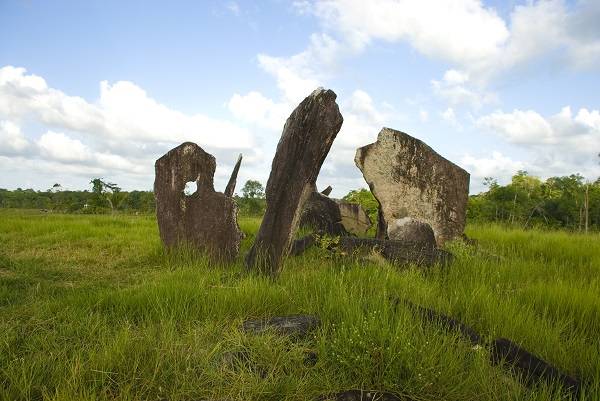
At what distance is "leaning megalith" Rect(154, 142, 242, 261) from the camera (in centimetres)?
681

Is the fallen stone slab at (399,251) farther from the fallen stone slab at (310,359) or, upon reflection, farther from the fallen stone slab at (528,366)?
the fallen stone slab at (310,359)

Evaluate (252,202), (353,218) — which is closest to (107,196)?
(252,202)

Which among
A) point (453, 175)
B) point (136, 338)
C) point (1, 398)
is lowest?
point (1, 398)

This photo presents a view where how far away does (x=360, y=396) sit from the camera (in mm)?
2438

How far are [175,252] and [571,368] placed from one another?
5227 mm

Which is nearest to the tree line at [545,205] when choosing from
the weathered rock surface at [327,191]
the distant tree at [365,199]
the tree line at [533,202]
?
the tree line at [533,202]

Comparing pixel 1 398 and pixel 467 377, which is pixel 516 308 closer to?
pixel 467 377

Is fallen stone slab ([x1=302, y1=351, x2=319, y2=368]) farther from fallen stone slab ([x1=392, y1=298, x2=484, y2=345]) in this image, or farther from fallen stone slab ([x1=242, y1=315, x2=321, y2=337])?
fallen stone slab ([x1=392, y1=298, x2=484, y2=345])

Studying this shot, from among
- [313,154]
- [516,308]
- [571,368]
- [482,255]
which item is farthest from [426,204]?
[571,368]

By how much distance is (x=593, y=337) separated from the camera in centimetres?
396

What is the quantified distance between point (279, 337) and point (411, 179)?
5464 millimetres

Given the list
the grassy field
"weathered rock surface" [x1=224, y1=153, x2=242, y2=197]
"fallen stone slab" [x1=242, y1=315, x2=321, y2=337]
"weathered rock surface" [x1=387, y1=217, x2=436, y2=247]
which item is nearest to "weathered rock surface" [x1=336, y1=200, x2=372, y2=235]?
"weathered rock surface" [x1=387, y1=217, x2=436, y2=247]

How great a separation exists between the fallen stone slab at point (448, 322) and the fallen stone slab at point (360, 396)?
936 millimetres

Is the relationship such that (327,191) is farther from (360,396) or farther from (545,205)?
(545,205)
